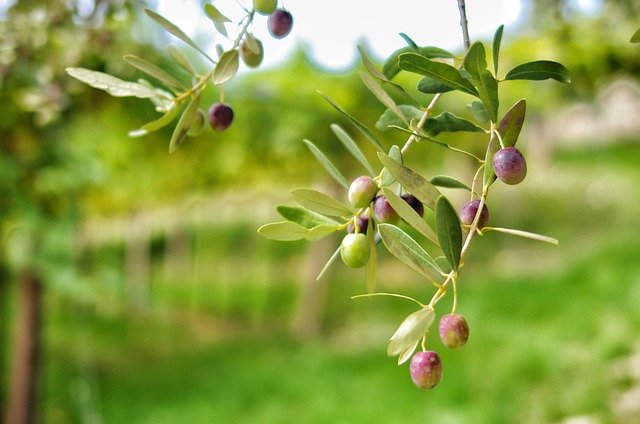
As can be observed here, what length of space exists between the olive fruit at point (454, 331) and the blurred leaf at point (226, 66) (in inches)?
7.7

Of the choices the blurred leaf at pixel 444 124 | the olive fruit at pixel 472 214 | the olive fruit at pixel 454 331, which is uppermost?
the blurred leaf at pixel 444 124

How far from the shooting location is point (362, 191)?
37cm

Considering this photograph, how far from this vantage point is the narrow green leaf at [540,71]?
38 centimetres

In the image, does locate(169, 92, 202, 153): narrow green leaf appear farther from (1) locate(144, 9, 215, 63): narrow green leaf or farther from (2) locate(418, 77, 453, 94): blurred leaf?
(2) locate(418, 77, 453, 94): blurred leaf

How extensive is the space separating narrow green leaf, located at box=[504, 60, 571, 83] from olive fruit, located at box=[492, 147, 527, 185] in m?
0.07

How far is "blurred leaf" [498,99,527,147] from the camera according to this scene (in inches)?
13.6

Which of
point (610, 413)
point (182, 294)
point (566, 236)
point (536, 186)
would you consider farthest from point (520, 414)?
point (182, 294)

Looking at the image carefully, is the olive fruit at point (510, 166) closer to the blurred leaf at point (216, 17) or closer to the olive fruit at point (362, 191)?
the olive fruit at point (362, 191)

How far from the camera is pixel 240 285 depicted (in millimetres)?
7012

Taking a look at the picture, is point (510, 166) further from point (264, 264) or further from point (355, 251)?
point (264, 264)

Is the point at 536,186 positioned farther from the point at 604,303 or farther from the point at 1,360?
the point at 1,360

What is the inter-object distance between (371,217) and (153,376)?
13.8 feet

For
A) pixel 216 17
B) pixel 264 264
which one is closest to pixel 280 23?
pixel 216 17

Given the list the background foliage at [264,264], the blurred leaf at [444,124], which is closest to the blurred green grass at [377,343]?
the background foliage at [264,264]
